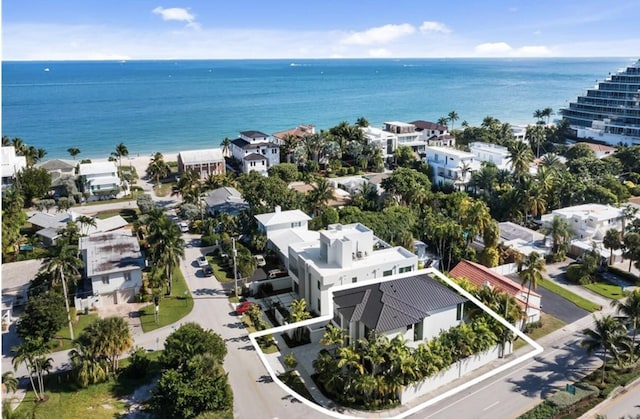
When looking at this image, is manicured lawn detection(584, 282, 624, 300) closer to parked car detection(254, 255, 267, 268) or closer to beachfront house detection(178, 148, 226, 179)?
parked car detection(254, 255, 267, 268)

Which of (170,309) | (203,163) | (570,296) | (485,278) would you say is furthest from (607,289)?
(203,163)

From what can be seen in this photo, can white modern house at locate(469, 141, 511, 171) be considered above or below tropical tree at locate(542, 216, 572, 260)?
above

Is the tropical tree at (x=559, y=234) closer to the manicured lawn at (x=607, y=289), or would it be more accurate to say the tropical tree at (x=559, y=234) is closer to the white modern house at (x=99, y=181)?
the manicured lawn at (x=607, y=289)

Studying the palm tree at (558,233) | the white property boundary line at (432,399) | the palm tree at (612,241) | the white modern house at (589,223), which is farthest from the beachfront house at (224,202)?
the white property boundary line at (432,399)

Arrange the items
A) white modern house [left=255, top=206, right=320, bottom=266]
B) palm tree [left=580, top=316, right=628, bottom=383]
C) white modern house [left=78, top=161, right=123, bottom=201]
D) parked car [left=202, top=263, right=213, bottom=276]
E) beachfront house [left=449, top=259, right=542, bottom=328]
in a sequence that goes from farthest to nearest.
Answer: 1. white modern house [left=78, top=161, right=123, bottom=201]
2. parked car [left=202, top=263, right=213, bottom=276]
3. white modern house [left=255, top=206, right=320, bottom=266]
4. beachfront house [left=449, top=259, right=542, bottom=328]
5. palm tree [left=580, top=316, right=628, bottom=383]

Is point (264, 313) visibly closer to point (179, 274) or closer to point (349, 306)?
point (179, 274)

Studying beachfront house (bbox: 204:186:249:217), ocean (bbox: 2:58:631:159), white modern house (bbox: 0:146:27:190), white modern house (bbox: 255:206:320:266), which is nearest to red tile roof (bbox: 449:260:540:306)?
white modern house (bbox: 255:206:320:266)

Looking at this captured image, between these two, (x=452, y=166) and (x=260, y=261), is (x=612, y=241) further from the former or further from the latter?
(x=260, y=261)
